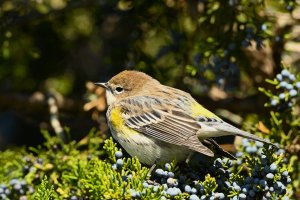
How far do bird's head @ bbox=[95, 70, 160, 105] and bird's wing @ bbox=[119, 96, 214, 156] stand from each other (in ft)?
0.58

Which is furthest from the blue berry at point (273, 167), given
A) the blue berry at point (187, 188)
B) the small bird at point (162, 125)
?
the blue berry at point (187, 188)

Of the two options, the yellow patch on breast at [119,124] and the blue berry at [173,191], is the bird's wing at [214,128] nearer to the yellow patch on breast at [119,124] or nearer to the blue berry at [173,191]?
the yellow patch on breast at [119,124]

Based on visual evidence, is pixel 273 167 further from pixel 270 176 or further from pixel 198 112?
pixel 198 112

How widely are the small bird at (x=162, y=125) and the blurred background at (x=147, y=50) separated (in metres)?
0.36

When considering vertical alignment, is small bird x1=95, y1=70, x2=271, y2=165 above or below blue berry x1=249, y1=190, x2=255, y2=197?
above

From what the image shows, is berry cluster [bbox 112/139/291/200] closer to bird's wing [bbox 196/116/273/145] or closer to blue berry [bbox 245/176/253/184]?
blue berry [bbox 245/176/253/184]

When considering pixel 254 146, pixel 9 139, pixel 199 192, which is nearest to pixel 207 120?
pixel 254 146

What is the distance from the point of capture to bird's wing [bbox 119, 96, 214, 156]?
430 centimetres

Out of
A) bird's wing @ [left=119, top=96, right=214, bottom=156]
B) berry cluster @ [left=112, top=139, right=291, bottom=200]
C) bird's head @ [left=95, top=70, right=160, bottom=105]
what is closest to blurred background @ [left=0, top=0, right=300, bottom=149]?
bird's head @ [left=95, top=70, right=160, bottom=105]

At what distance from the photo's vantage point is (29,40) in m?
6.25

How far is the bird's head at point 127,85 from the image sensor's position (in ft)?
16.7

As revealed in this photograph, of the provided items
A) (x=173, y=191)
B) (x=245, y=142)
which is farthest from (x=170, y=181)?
(x=245, y=142)

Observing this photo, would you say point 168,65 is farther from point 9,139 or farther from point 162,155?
point 9,139

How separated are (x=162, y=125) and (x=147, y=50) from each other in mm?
1733
